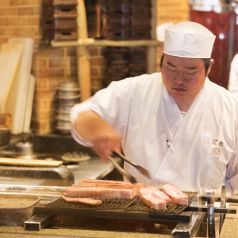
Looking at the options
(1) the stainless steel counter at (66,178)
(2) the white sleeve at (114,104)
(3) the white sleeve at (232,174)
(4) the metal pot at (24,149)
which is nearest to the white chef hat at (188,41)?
(2) the white sleeve at (114,104)

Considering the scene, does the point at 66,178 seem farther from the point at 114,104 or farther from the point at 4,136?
the point at 4,136

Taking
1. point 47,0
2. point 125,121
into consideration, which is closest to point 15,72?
point 47,0

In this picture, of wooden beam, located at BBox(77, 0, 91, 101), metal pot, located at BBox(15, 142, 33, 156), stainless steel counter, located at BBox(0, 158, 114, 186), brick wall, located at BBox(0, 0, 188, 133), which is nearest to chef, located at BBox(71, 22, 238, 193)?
stainless steel counter, located at BBox(0, 158, 114, 186)

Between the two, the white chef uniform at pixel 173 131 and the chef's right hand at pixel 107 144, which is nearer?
the chef's right hand at pixel 107 144

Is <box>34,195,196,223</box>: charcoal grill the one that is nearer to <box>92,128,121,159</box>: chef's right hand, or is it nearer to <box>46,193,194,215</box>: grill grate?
<box>46,193,194,215</box>: grill grate

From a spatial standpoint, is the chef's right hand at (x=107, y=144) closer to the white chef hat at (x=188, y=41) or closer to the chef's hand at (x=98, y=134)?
the chef's hand at (x=98, y=134)

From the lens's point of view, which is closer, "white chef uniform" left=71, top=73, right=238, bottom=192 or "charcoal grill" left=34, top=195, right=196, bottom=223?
"charcoal grill" left=34, top=195, right=196, bottom=223

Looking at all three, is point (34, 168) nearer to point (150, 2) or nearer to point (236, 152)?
point (236, 152)

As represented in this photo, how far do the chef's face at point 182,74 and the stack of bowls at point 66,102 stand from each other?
82.2 inches

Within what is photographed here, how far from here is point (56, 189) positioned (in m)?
2.26

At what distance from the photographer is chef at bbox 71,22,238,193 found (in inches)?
105

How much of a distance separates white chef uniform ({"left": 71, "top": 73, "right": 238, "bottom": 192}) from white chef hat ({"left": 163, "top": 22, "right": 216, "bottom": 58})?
0.21m

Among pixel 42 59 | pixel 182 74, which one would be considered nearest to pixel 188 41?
pixel 182 74

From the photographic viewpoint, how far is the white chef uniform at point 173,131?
269 cm
